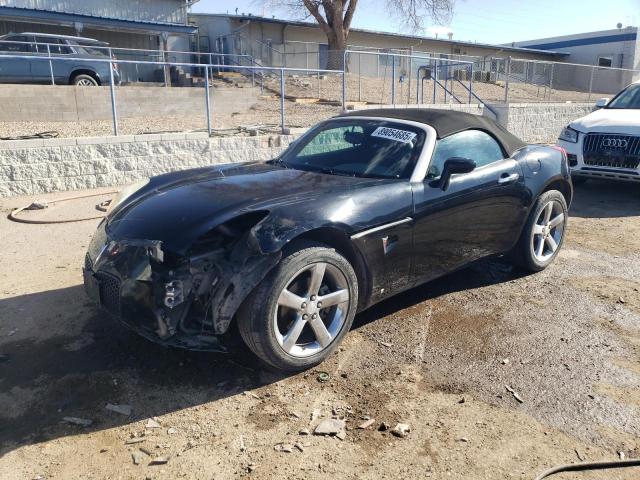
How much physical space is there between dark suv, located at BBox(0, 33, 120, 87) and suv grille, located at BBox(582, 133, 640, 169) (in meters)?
10.4

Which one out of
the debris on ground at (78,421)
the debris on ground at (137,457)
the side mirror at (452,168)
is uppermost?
the side mirror at (452,168)

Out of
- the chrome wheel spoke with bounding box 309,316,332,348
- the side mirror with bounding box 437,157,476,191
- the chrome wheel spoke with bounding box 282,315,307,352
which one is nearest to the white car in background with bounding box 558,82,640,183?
the side mirror with bounding box 437,157,476,191

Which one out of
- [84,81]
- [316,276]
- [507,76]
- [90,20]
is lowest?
[316,276]

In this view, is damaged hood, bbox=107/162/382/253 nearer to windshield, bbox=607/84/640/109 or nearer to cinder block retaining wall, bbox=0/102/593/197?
cinder block retaining wall, bbox=0/102/593/197

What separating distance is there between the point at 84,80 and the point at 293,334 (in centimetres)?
1378

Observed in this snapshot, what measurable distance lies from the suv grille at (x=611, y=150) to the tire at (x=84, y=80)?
12.2 meters

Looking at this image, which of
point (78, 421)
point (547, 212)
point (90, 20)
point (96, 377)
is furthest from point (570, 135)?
point (90, 20)

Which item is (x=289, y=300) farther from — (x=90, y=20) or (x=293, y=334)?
(x=90, y=20)

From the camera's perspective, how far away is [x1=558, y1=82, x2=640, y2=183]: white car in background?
782cm

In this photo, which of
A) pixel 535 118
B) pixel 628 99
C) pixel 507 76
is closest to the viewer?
pixel 628 99

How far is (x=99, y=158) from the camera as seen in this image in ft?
28.9

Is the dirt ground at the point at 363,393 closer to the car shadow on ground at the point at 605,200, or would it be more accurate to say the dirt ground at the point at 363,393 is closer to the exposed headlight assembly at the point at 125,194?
the exposed headlight assembly at the point at 125,194

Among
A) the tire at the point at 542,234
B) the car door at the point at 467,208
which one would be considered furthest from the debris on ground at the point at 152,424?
the tire at the point at 542,234

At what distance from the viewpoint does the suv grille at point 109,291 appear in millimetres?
3160
